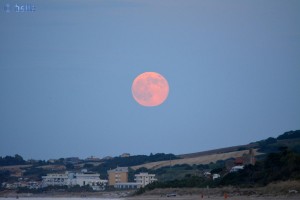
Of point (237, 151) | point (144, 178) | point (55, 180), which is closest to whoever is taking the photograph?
point (144, 178)

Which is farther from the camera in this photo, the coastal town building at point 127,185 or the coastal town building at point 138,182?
the coastal town building at point 127,185

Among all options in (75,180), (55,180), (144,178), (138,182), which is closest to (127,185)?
(138,182)

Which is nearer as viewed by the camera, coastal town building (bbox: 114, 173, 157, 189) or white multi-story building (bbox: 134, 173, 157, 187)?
white multi-story building (bbox: 134, 173, 157, 187)

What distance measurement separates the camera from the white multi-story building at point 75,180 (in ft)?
467

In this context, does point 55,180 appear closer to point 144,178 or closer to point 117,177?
point 117,177

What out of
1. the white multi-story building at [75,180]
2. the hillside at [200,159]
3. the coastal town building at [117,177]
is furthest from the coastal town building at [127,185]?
the hillside at [200,159]

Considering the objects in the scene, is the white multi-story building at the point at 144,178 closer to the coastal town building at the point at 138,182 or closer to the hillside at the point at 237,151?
the coastal town building at the point at 138,182

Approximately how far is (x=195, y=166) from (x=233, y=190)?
6934cm

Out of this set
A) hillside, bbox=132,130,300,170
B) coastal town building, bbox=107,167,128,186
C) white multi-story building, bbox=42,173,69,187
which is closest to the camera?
coastal town building, bbox=107,167,128,186

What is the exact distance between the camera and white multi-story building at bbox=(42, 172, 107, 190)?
142 metres

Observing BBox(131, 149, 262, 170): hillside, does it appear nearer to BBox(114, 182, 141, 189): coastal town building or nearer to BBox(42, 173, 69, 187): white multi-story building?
BBox(114, 182, 141, 189): coastal town building

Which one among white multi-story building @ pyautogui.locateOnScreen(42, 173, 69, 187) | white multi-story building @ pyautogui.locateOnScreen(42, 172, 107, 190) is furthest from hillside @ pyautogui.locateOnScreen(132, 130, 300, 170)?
white multi-story building @ pyautogui.locateOnScreen(42, 173, 69, 187)

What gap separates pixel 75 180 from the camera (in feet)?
481

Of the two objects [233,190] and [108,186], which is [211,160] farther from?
[233,190]
